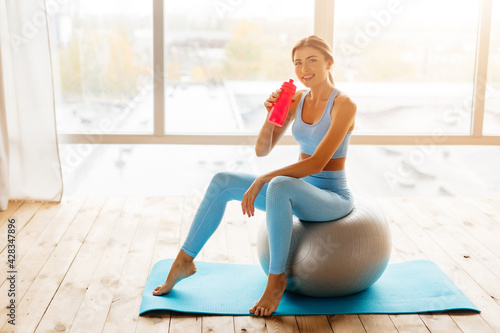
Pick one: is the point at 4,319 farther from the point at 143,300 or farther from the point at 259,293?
the point at 259,293

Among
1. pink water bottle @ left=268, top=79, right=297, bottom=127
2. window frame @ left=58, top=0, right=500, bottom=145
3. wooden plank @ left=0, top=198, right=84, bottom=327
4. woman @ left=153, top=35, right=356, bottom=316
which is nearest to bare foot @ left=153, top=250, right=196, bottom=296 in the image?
woman @ left=153, top=35, right=356, bottom=316

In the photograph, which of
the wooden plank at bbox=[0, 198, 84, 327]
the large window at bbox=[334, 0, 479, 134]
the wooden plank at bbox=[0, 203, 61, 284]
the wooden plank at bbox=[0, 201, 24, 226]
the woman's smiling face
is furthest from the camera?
the large window at bbox=[334, 0, 479, 134]

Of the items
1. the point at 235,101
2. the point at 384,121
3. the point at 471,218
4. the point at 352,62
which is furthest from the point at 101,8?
Answer: the point at 471,218

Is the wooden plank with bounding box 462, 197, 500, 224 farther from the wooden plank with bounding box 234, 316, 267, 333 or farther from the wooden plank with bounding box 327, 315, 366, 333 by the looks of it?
the wooden plank with bounding box 234, 316, 267, 333

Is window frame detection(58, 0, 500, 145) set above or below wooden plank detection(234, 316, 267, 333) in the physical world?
above

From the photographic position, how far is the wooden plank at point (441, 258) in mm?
2072

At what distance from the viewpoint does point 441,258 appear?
2.69m

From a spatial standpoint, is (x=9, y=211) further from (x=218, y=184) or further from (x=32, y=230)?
(x=218, y=184)

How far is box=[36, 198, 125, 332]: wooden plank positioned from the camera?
6.63 ft

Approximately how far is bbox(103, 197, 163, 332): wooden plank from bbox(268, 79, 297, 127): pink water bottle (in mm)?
817

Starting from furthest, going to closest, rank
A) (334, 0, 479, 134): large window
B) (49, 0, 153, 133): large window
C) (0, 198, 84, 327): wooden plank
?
1. (334, 0, 479, 134): large window
2. (49, 0, 153, 133): large window
3. (0, 198, 84, 327): wooden plank

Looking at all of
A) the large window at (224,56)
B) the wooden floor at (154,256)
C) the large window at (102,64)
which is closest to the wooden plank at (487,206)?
the wooden floor at (154,256)

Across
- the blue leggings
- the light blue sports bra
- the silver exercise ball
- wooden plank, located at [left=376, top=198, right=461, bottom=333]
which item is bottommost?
wooden plank, located at [left=376, top=198, right=461, bottom=333]

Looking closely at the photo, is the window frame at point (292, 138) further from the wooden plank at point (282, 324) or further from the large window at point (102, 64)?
the wooden plank at point (282, 324)
